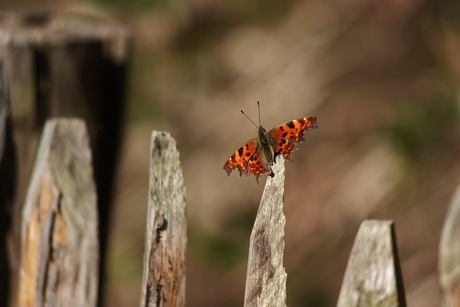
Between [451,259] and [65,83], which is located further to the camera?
[65,83]

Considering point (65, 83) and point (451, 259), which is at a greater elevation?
point (65, 83)

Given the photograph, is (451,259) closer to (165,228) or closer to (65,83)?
(165,228)

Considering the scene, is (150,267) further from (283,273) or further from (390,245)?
(390,245)

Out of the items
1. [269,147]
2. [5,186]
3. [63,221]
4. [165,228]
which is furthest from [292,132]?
[5,186]

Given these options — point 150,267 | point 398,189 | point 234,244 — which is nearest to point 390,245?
point 150,267

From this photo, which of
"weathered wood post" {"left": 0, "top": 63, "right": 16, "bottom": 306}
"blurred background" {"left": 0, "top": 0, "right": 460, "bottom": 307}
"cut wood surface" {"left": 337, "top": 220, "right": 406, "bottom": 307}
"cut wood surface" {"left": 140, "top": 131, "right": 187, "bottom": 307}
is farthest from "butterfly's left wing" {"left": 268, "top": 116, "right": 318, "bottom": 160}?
"blurred background" {"left": 0, "top": 0, "right": 460, "bottom": 307}

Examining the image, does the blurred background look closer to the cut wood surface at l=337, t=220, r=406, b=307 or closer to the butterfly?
the butterfly

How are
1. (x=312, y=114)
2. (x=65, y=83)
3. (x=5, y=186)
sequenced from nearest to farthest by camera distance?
(x=5, y=186)
(x=65, y=83)
(x=312, y=114)
